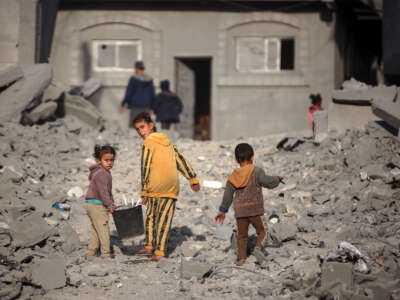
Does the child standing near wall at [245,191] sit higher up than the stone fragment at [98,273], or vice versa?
the child standing near wall at [245,191]

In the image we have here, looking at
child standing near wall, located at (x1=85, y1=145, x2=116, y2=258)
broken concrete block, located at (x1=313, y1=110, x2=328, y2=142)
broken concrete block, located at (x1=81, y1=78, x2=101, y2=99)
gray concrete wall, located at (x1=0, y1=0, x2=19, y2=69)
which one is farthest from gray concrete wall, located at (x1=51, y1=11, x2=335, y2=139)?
child standing near wall, located at (x1=85, y1=145, x2=116, y2=258)

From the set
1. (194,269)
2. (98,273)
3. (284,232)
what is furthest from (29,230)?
(284,232)

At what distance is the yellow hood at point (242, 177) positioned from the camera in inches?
227

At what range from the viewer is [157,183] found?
19.6 ft

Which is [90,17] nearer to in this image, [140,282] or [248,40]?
[248,40]

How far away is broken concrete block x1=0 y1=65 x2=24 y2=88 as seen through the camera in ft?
34.7

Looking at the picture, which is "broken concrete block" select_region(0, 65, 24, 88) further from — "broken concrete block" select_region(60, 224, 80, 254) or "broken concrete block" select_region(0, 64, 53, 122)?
"broken concrete block" select_region(60, 224, 80, 254)

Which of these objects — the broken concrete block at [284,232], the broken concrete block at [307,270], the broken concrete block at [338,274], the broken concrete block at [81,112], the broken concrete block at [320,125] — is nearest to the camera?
the broken concrete block at [338,274]

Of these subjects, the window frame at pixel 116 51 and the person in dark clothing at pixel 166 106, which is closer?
the person in dark clothing at pixel 166 106

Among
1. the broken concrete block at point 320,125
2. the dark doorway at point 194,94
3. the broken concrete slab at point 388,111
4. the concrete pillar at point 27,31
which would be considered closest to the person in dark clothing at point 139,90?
the dark doorway at point 194,94

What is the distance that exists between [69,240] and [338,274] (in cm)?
301

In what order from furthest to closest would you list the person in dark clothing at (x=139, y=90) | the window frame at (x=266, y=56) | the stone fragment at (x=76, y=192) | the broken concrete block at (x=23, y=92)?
the window frame at (x=266, y=56)
the person in dark clothing at (x=139, y=90)
the broken concrete block at (x=23, y=92)
the stone fragment at (x=76, y=192)

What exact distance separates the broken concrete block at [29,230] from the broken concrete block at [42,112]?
4.88m

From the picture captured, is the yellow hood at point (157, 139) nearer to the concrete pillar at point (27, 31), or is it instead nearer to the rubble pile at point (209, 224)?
the rubble pile at point (209, 224)
